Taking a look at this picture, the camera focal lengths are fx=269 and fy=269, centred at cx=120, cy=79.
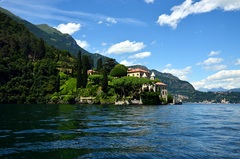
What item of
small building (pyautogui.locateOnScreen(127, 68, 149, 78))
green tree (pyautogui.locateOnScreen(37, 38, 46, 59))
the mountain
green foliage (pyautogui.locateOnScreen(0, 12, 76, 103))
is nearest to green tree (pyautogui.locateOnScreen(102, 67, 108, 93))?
green foliage (pyautogui.locateOnScreen(0, 12, 76, 103))

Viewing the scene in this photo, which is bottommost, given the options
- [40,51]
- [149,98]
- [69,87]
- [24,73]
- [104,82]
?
[149,98]

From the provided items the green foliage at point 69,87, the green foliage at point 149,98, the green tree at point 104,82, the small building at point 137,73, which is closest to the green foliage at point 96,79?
the green tree at point 104,82

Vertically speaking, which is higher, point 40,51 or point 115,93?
point 40,51

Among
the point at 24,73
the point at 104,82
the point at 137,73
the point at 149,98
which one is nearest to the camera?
the point at 149,98

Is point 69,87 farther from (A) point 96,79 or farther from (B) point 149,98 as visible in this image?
(B) point 149,98

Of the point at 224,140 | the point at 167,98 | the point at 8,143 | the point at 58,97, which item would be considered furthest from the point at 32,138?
the point at 167,98

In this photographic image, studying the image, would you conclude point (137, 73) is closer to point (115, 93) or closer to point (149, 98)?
point (115, 93)

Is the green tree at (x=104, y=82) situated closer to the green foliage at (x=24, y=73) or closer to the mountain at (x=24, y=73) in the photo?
the green foliage at (x=24, y=73)

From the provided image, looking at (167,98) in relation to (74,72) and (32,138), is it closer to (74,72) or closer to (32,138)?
(74,72)

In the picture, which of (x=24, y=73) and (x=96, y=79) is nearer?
(x=96, y=79)

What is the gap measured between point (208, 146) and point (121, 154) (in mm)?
7748

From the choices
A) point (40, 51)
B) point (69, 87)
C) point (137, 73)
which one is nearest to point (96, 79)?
point (69, 87)

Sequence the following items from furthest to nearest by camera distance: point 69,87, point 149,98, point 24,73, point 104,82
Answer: point 24,73 → point 69,87 → point 104,82 → point 149,98

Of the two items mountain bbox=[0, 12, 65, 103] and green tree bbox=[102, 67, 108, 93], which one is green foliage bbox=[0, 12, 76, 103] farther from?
green tree bbox=[102, 67, 108, 93]
